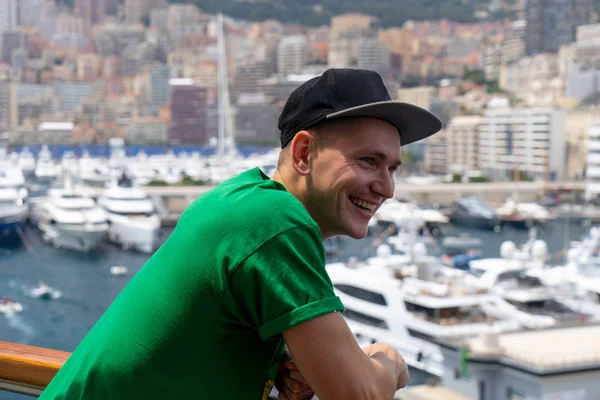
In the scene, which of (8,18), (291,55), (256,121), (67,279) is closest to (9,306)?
(67,279)

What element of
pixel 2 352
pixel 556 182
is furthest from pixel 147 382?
pixel 556 182

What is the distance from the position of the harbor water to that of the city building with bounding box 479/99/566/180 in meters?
6.66

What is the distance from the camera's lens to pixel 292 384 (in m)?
0.51

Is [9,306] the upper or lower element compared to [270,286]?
lower

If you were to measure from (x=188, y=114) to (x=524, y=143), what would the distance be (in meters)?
14.9

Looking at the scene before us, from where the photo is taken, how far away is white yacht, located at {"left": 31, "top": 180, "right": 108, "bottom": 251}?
16.3m

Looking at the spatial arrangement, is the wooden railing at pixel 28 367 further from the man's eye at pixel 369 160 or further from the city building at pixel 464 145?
the city building at pixel 464 145

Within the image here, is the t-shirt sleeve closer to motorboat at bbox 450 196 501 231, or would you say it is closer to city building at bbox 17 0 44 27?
motorboat at bbox 450 196 501 231

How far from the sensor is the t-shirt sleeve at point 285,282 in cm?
44

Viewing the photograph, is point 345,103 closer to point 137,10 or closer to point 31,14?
point 31,14

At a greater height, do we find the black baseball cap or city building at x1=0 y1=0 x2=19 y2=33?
city building at x1=0 y1=0 x2=19 y2=33

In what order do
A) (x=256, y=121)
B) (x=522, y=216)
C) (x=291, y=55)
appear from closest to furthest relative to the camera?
1. (x=522, y=216)
2. (x=256, y=121)
3. (x=291, y=55)

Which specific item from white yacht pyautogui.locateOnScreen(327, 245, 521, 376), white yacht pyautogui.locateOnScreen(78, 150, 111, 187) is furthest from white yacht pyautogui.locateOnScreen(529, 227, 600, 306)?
white yacht pyautogui.locateOnScreen(78, 150, 111, 187)

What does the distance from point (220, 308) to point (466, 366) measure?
6.13 m
